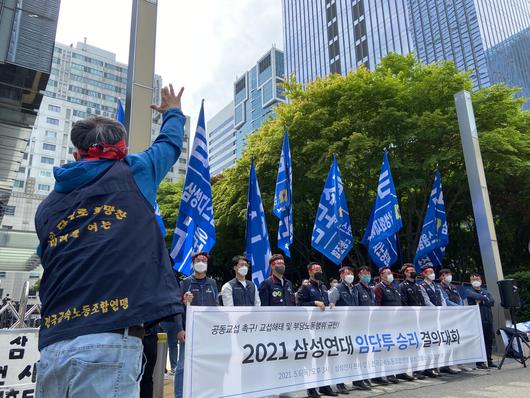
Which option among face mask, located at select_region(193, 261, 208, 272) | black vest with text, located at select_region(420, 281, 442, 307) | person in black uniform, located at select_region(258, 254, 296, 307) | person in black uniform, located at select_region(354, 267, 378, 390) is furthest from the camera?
black vest with text, located at select_region(420, 281, 442, 307)

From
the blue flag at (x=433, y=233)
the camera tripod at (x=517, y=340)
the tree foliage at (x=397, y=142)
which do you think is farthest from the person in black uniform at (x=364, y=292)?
the tree foliage at (x=397, y=142)

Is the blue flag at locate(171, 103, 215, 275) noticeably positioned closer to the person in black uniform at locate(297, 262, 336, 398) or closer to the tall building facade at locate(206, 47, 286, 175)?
the person in black uniform at locate(297, 262, 336, 398)

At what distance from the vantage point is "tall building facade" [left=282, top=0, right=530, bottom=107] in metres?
48.8

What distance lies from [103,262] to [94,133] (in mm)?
623

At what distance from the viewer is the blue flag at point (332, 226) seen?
918cm

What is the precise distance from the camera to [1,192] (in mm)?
11906

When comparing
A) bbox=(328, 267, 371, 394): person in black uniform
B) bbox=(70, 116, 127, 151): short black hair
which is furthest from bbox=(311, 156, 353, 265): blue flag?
bbox=(70, 116, 127, 151): short black hair

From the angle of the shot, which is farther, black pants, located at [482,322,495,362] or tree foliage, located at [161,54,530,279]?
tree foliage, located at [161,54,530,279]

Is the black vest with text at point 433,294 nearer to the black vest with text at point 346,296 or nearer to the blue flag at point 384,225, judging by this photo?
the blue flag at point 384,225

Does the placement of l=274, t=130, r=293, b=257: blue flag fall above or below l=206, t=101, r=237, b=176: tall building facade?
below

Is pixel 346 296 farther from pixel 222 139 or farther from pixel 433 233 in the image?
pixel 222 139

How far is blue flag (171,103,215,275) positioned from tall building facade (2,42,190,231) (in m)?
64.2

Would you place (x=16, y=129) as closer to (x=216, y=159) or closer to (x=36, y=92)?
(x=36, y=92)

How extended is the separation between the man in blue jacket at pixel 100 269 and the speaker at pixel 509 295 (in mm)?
9366
